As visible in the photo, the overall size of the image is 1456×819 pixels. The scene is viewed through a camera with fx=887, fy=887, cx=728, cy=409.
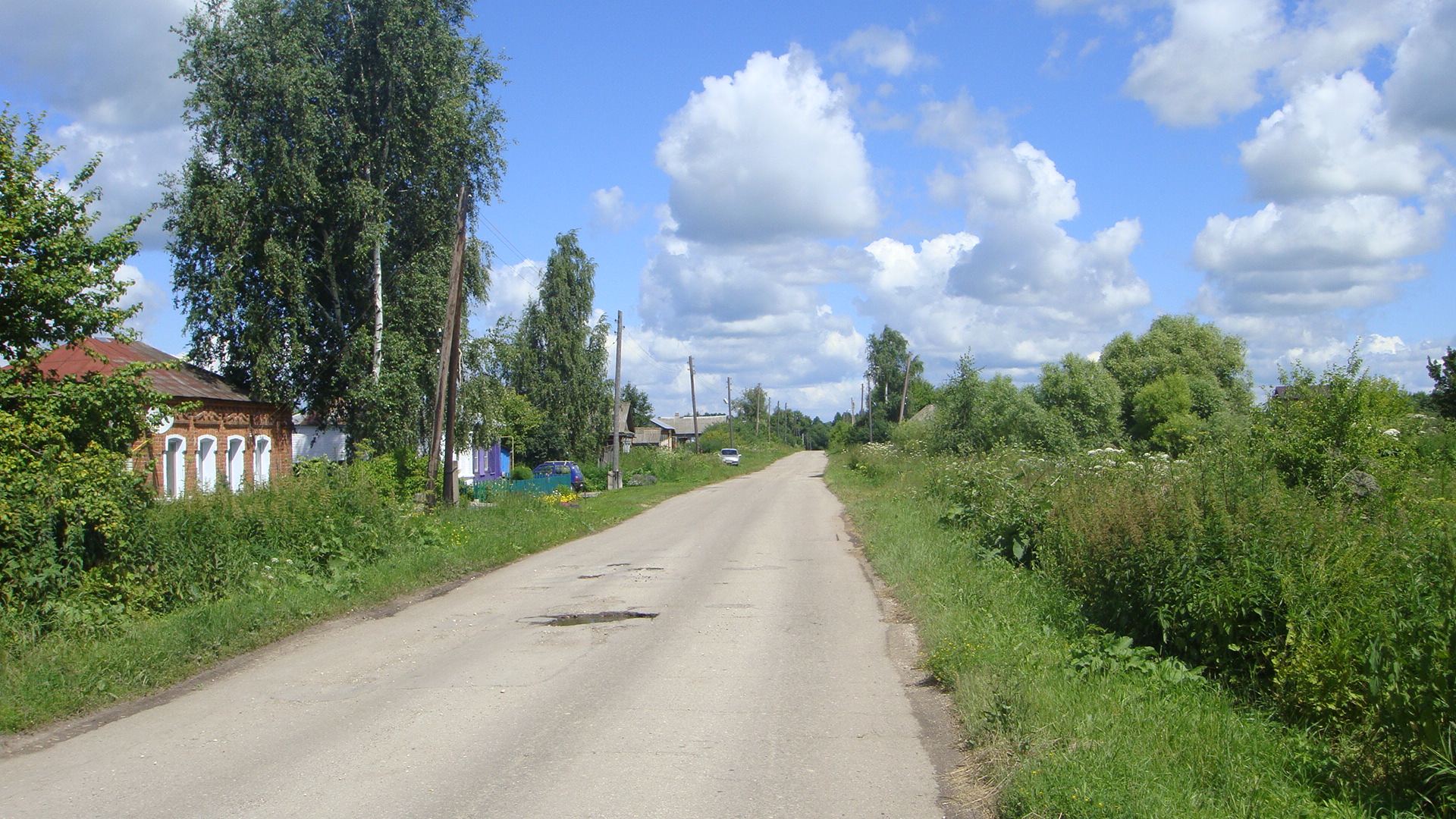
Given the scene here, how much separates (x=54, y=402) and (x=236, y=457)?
16228mm

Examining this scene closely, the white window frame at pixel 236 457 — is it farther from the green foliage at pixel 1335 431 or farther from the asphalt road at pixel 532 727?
the green foliage at pixel 1335 431

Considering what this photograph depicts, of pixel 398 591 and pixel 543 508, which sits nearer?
pixel 398 591

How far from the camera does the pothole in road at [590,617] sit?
1004cm

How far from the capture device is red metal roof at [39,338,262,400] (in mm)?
19125

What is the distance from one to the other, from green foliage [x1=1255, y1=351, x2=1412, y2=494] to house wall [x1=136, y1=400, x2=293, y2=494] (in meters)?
19.8

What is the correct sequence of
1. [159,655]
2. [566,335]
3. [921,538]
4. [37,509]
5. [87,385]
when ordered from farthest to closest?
1. [566,335]
2. [921,538]
3. [87,385]
4. [37,509]
5. [159,655]

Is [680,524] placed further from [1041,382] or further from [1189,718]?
[1041,382]

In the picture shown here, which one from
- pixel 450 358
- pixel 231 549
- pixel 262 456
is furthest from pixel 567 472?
pixel 231 549

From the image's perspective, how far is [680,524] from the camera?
21875mm

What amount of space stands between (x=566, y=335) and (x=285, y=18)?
1074 inches

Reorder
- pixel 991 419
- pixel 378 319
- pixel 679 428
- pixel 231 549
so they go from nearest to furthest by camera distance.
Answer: pixel 231 549
pixel 378 319
pixel 991 419
pixel 679 428

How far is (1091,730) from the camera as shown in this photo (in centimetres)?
525

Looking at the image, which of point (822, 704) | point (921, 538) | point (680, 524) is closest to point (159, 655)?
point (822, 704)

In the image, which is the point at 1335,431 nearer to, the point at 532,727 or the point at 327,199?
the point at 532,727
